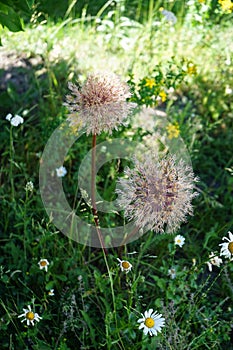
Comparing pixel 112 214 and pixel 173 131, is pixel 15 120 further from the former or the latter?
pixel 173 131

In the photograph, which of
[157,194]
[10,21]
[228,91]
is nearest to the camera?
[157,194]

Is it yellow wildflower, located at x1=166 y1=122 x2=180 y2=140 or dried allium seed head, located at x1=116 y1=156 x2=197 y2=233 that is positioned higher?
dried allium seed head, located at x1=116 y1=156 x2=197 y2=233

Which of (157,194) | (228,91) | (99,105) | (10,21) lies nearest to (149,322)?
(157,194)

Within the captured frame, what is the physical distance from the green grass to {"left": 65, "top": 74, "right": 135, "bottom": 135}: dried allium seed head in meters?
0.23

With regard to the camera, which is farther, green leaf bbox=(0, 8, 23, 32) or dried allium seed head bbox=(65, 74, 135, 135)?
green leaf bbox=(0, 8, 23, 32)

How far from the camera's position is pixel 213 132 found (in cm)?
305

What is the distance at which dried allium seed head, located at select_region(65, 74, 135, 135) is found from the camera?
1639mm

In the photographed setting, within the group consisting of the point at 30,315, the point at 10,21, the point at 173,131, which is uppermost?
the point at 10,21

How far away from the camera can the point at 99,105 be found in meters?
1.64

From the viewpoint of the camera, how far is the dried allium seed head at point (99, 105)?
64.5 inches

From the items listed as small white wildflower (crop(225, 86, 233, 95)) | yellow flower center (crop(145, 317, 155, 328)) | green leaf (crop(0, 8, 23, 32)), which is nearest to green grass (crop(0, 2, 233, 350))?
small white wildflower (crop(225, 86, 233, 95))

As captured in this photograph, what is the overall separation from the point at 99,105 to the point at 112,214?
0.79 meters

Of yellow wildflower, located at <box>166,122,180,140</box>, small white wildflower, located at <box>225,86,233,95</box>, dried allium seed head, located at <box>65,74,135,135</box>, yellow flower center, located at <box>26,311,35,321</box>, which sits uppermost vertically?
dried allium seed head, located at <box>65,74,135,135</box>

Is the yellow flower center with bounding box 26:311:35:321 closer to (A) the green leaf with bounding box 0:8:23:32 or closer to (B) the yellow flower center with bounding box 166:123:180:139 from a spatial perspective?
(A) the green leaf with bounding box 0:8:23:32
